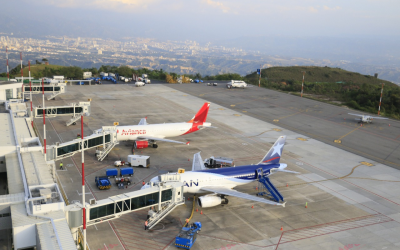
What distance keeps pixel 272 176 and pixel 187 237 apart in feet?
71.1

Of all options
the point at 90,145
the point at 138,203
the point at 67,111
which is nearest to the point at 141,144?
the point at 90,145

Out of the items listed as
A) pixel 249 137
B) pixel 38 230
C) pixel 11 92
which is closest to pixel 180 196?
pixel 38 230

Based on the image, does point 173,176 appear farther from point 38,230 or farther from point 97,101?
point 97,101

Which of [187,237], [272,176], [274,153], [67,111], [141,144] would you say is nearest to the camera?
[187,237]

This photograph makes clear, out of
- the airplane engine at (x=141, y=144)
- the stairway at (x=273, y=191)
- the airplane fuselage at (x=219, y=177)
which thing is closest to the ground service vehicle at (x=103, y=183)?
the airplane fuselage at (x=219, y=177)

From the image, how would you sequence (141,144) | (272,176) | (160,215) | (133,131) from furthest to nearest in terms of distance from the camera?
(133,131)
(141,144)
(272,176)
(160,215)

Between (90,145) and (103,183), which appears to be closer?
(103,183)

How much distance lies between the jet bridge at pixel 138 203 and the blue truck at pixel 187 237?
9.96 ft

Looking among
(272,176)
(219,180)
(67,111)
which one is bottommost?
(272,176)

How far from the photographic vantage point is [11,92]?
81062mm

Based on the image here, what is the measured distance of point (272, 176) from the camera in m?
48.7

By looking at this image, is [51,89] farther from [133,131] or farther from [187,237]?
[187,237]

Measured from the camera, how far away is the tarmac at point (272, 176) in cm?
3309

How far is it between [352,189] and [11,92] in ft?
243
